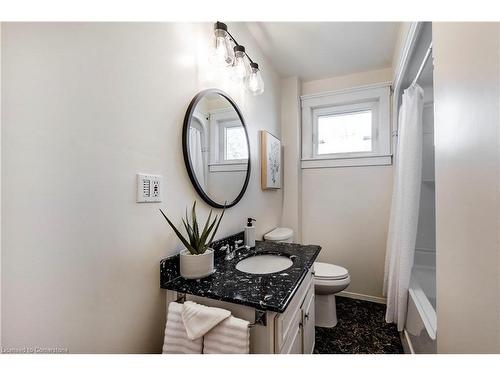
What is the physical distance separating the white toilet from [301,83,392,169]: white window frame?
1047mm

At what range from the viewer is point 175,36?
1.00 m

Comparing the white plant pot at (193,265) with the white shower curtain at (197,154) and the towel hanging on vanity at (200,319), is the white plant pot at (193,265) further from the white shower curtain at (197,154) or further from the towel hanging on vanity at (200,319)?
the white shower curtain at (197,154)

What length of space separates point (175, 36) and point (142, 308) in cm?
118

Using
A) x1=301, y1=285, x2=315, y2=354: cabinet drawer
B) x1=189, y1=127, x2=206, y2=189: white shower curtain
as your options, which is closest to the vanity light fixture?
x1=189, y1=127, x2=206, y2=189: white shower curtain

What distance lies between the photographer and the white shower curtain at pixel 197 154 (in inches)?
42.4

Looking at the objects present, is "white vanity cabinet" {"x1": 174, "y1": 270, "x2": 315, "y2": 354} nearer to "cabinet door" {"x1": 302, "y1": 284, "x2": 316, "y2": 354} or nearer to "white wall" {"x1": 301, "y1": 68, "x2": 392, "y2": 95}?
"cabinet door" {"x1": 302, "y1": 284, "x2": 316, "y2": 354}

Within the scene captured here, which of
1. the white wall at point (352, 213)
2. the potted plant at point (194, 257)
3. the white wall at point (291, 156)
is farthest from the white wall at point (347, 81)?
the potted plant at point (194, 257)

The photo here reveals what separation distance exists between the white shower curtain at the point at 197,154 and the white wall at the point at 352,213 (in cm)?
153

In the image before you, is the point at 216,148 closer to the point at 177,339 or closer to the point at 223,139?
the point at 223,139

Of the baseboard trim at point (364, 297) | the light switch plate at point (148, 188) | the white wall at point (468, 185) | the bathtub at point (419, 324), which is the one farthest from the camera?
the baseboard trim at point (364, 297)

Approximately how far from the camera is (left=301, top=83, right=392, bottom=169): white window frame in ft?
6.94

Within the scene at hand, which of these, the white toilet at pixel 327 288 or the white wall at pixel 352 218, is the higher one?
the white wall at pixel 352 218
